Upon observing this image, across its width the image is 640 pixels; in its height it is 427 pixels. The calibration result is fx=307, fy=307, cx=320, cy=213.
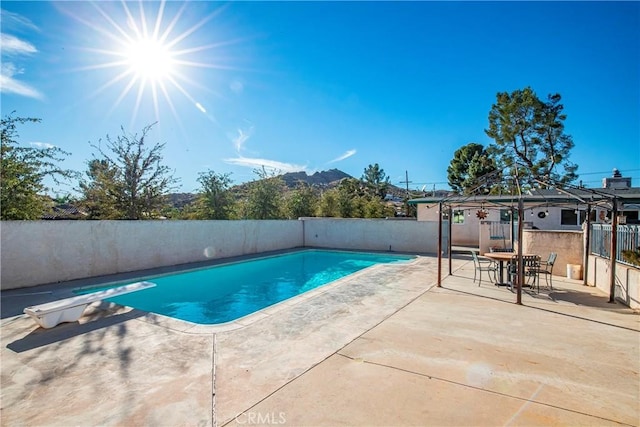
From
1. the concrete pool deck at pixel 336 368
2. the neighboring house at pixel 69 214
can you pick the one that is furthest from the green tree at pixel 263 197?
the concrete pool deck at pixel 336 368

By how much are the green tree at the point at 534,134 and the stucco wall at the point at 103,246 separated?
22995 mm

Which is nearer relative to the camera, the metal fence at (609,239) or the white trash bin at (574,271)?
the metal fence at (609,239)

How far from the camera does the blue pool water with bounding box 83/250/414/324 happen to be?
7.63 m

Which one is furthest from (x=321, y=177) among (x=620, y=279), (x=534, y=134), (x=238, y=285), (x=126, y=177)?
(x=620, y=279)

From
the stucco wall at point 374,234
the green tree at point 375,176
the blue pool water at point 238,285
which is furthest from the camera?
the green tree at point 375,176

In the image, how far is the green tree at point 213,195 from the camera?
674 inches

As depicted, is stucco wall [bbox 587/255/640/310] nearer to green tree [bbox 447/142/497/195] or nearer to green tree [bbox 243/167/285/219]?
green tree [bbox 243/167/285/219]

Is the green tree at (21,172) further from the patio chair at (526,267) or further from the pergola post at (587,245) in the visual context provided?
the pergola post at (587,245)

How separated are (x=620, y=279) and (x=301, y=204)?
17.5 meters

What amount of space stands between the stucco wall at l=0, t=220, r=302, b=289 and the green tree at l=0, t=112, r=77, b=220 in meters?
2.13

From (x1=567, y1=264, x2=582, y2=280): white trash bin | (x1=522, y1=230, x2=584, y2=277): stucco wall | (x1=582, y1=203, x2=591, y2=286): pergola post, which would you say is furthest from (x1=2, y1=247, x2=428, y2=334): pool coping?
(x1=582, y1=203, x2=591, y2=286): pergola post

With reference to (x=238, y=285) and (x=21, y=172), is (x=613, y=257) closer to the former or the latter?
(x=238, y=285)

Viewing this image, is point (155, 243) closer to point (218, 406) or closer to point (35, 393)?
point (35, 393)

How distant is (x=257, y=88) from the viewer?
11.6 m
